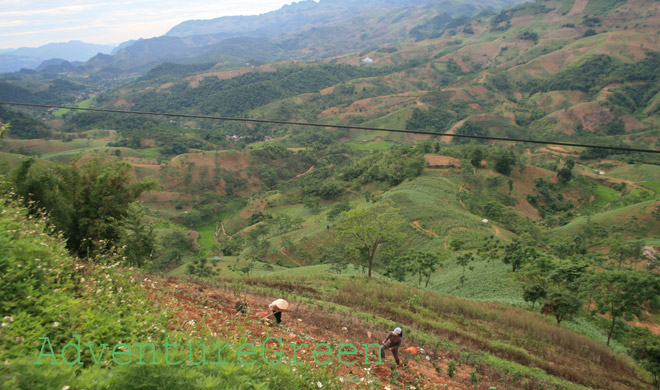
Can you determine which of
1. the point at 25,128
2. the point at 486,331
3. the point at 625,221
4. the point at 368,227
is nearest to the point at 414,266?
the point at 368,227

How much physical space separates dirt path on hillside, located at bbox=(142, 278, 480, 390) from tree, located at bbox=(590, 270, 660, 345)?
9.75 m

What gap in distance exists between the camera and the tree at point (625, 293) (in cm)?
1397

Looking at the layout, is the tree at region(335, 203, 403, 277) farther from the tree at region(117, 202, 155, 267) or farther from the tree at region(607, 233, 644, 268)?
the tree at region(607, 233, 644, 268)

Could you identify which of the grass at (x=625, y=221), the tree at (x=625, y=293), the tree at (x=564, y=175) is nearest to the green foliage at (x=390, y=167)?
the grass at (x=625, y=221)

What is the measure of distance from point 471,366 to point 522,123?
97.4 m

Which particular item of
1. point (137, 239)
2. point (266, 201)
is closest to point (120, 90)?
point (266, 201)

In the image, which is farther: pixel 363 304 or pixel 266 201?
pixel 266 201

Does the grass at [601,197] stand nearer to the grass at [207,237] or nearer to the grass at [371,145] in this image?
the grass at [371,145]

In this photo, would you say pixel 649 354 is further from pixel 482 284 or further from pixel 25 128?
pixel 25 128

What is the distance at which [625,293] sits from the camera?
562 inches

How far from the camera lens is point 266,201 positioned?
5669 centimetres

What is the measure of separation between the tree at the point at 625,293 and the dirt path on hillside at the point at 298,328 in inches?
384

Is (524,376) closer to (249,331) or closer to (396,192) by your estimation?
(249,331)

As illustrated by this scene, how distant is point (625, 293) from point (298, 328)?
13.9 metres
